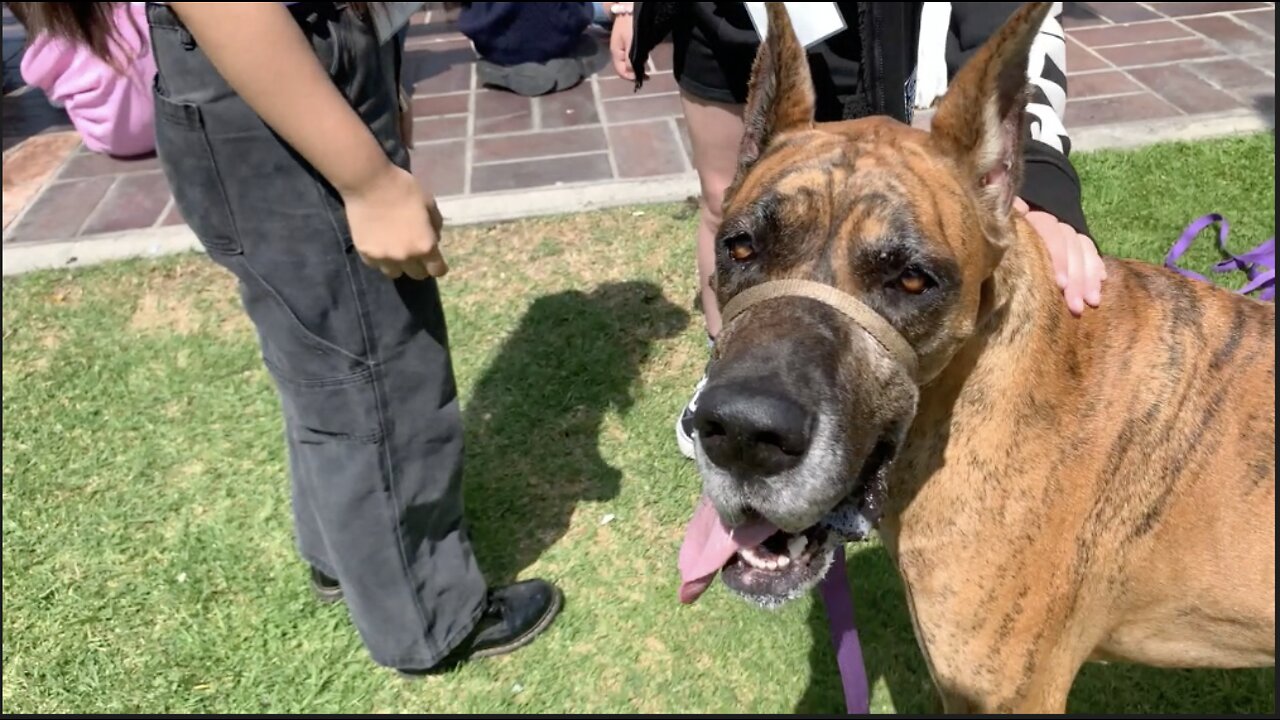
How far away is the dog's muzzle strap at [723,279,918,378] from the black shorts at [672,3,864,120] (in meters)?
0.86

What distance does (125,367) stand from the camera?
15.3 feet

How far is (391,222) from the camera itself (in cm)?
221

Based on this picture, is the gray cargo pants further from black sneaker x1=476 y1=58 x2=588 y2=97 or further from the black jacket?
black sneaker x1=476 y1=58 x2=588 y2=97

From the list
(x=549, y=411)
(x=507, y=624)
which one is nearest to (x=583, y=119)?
(x=549, y=411)

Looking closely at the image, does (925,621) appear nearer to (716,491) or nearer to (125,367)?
(716,491)

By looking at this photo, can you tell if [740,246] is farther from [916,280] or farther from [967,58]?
[967,58]

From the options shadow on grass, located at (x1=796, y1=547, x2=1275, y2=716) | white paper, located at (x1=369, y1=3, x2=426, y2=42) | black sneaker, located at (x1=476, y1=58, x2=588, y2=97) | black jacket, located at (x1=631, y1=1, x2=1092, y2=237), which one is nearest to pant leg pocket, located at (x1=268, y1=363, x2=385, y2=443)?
white paper, located at (x1=369, y1=3, x2=426, y2=42)

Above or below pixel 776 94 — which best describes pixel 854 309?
below

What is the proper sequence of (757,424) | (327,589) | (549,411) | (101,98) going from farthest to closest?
(101,98)
(549,411)
(327,589)
(757,424)

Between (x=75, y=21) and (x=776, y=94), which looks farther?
(x=776, y=94)

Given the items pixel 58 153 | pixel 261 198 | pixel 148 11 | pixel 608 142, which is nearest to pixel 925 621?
pixel 261 198

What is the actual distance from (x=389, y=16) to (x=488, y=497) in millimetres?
2151

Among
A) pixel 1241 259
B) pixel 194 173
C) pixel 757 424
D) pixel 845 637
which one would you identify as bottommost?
pixel 1241 259

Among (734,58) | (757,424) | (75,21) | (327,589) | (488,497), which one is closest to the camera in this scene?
(757,424)
